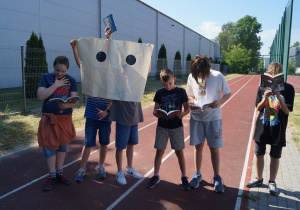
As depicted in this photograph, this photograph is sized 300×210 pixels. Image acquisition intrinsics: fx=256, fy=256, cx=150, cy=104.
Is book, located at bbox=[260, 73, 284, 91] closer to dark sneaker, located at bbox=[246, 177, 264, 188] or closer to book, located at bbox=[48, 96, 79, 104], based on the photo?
dark sneaker, located at bbox=[246, 177, 264, 188]

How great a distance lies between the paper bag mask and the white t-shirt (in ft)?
2.53

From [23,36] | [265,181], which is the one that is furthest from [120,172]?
[23,36]

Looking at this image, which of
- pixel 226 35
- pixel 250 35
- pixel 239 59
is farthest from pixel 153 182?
pixel 226 35

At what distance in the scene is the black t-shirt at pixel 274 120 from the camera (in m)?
3.37

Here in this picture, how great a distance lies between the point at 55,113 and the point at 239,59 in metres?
64.7

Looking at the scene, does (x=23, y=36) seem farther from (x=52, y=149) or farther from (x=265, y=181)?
(x=265, y=181)

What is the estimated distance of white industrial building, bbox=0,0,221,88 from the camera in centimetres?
1316

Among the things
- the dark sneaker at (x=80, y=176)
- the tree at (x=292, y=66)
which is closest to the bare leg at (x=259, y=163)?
the dark sneaker at (x=80, y=176)

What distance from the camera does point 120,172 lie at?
380cm

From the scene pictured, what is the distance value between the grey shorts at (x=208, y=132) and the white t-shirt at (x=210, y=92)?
0.22 ft

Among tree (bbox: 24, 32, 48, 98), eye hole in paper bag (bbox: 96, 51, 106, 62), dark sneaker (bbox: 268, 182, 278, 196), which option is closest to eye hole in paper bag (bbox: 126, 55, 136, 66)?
eye hole in paper bag (bbox: 96, 51, 106, 62)

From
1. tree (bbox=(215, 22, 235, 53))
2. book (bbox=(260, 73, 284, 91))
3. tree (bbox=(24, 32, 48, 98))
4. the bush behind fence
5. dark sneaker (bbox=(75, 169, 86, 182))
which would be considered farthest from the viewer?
tree (bbox=(215, 22, 235, 53))

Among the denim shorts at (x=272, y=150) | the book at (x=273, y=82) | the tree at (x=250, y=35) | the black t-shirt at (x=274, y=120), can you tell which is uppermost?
the tree at (x=250, y=35)

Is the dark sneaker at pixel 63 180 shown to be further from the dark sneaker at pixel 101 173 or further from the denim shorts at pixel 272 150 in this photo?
the denim shorts at pixel 272 150
